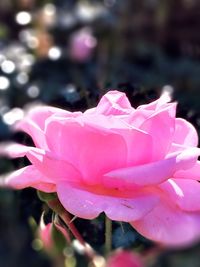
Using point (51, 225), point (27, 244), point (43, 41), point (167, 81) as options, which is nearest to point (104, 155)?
point (51, 225)

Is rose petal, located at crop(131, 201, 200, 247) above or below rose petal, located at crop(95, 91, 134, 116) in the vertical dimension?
below

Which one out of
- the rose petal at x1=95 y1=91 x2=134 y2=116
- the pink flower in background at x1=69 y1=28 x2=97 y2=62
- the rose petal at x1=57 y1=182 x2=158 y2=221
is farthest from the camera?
the pink flower in background at x1=69 y1=28 x2=97 y2=62

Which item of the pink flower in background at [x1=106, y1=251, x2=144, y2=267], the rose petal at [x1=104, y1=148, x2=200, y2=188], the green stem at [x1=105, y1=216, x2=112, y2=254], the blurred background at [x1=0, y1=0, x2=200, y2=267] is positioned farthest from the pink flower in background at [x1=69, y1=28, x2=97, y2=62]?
the pink flower in background at [x1=106, y1=251, x2=144, y2=267]

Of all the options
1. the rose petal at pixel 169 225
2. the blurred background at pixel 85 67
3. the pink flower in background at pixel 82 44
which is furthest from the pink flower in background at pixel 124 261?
the pink flower in background at pixel 82 44

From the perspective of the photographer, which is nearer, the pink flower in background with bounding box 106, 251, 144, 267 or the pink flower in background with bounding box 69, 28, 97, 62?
the pink flower in background with bounding box 106, 251, 144, 267

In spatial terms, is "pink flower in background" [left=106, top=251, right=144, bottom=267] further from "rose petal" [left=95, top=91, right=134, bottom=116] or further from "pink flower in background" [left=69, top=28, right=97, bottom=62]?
"pink flower in background" [left=69, top=28, right=97, bottom=62]

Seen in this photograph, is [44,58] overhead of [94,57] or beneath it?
overhead

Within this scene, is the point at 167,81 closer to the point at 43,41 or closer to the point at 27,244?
the point at 43,41
